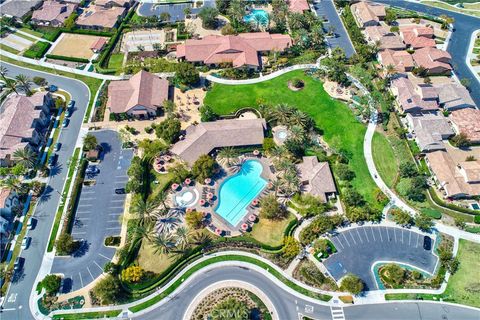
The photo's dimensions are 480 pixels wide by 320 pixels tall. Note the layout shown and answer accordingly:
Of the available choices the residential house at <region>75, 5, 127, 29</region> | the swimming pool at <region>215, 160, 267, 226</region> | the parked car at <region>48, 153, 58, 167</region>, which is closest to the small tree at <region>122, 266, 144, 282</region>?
the swimming pool at <region>215, 160, 267, 226</region>

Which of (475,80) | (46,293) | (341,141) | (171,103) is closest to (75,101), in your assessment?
(171,103)

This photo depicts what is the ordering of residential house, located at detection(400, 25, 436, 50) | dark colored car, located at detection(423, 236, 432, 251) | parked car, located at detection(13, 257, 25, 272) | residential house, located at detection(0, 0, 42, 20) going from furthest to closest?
1. residential house, located at detection(0, 0, 42, 20)
2. residential house, located at detection(400, 25, 436, 50)
3. dark colored car, located at detection(423, 236, 432, 251)
4. parked car, located at detection(13, 257, 25, 272)

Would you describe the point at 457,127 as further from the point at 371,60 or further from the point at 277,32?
the point at 277,32

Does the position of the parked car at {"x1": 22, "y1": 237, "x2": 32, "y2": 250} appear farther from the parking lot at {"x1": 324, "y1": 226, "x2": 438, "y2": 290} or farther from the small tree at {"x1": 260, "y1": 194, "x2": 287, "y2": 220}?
the parking lot at {"x1": 324, "y1": 226, "x2": 438, "y2": 290}

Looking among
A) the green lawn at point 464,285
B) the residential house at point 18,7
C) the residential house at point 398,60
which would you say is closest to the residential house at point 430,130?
the residential house at point 398,60

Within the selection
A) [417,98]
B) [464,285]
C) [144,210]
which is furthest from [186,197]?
[417,98]

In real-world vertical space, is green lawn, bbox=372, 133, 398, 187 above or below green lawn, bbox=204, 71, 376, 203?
below

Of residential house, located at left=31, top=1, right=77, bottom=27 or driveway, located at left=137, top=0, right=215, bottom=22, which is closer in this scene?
residential house, located at left=31, top=1, right=77, bottom=27

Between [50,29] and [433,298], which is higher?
[50,29]
